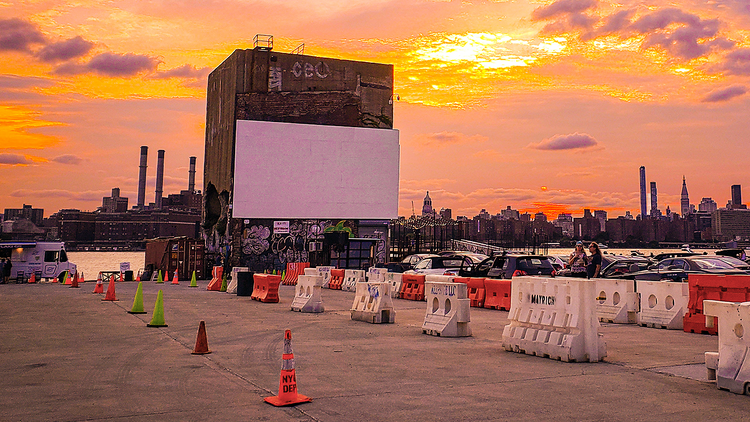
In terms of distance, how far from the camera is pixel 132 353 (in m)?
10.4

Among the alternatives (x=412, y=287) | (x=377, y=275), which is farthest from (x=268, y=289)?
(x=377, y=275)

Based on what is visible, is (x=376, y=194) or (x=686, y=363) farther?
(x=376, y=194)

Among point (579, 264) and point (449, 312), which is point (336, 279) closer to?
point (579, 264)

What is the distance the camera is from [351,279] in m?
29.1

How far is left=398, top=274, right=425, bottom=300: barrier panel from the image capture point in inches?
925

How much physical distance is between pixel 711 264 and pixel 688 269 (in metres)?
0.93

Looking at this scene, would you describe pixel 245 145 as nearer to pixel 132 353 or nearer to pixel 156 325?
pixel 156 325

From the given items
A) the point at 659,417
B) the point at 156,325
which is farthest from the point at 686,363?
the point at 156,325

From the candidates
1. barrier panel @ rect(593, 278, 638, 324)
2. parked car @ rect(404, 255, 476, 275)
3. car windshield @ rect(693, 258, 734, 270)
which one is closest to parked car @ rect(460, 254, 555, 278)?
parked car @ rect(404, 255, 476, 275)

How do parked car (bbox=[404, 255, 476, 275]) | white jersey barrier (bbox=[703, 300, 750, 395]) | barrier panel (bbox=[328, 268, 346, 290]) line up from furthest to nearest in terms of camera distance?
barrier panel (bbox=[328, 268, 346, 290])
parked car (bbox=[404, 255, 476, 275])
white jersey barrier (bbox=[703, 300, 750, 395])

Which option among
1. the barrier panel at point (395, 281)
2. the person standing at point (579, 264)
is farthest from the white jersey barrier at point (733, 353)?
the barrier panel at point (395, 281)

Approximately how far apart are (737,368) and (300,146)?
42946mm

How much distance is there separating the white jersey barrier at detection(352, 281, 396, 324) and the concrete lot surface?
0.59m

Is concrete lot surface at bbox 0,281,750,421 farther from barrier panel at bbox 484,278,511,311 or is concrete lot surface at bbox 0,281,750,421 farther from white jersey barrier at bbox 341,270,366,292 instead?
white jersey barrier at bbox 341,270,366,292
